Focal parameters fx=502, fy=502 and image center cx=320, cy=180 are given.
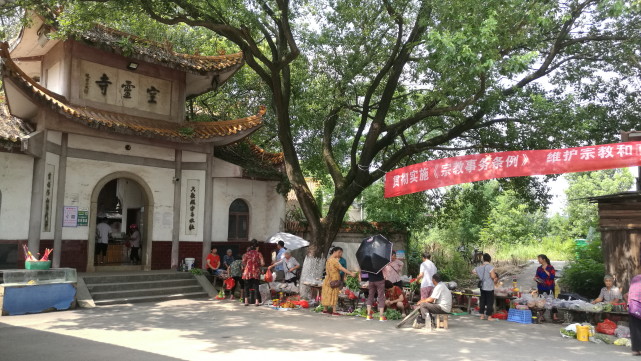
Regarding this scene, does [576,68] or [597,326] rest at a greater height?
[576,68]

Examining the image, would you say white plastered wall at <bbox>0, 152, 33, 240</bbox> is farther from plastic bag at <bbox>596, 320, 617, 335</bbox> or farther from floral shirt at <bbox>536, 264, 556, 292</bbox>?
plastic bag at <bbox>596, 320, 617, 335</bbox>

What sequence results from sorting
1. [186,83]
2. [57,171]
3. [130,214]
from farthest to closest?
[130,214], [186,83], [57,171]

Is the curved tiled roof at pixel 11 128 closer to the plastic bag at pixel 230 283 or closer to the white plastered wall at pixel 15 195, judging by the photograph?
the white plastered wall at pixel 15 195

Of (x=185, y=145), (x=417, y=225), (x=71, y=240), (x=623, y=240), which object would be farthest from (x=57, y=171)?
(x=623, y=240)

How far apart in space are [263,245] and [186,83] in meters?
5.35

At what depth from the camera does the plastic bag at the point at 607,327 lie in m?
8.34

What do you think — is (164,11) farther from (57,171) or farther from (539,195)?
(539,195)

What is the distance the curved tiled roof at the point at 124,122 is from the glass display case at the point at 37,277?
132 inches

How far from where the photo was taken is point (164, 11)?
1042 cm

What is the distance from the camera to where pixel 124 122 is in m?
12.2

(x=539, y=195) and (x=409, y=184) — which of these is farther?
(x=539, y=195)

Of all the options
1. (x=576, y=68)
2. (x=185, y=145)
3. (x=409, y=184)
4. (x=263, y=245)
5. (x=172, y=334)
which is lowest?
(x=172, y=334)

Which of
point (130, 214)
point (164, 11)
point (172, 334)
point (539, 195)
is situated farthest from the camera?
point (130, 214)

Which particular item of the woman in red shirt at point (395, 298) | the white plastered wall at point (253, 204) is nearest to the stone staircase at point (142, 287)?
the white plastered wall at point (253, 204)
